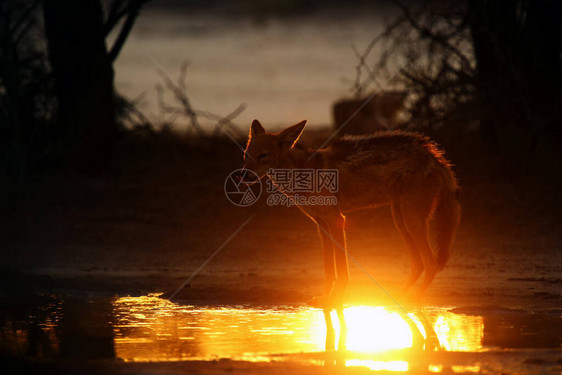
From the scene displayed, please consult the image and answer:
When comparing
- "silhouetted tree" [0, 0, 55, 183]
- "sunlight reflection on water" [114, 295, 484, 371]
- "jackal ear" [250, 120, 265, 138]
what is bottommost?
"sunlight reflection on water" [114, 295, 484, 371]

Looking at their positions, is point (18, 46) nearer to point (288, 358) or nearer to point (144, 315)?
point (144, 315)

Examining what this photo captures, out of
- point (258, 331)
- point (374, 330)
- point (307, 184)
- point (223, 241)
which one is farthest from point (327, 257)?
point (223, 241)

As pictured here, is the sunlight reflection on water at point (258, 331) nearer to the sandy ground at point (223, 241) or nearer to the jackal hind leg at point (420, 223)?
the sandy ground at point (223, 241)

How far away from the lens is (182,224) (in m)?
12.4

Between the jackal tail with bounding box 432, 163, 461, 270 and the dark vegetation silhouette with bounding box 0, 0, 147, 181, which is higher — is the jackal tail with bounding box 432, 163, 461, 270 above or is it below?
below

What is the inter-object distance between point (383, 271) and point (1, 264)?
4529mm

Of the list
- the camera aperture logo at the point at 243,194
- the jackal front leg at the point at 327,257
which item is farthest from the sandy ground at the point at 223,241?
the jackal front leg at the point at 327,257

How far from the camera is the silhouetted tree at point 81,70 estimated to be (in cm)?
1455

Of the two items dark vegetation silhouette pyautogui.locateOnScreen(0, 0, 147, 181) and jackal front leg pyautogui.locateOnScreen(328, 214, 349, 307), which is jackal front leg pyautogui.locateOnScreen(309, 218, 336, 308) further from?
dark vegetation silhouette pyautogui.locateOnScreen(0, 0, 147, 181)

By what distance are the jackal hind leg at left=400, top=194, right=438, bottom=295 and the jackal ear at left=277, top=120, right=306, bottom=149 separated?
1146 mm

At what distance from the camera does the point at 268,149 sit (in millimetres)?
7703

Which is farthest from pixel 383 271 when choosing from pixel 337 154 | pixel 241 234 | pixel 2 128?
pixel 2 128

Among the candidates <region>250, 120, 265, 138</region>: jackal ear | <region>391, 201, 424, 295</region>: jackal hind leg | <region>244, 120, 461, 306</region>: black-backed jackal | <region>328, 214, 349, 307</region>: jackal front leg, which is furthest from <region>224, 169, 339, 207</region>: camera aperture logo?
<region>391, 201, 424, 295</region>: jackal hind leg

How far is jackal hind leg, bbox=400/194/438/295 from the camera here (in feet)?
25.7
